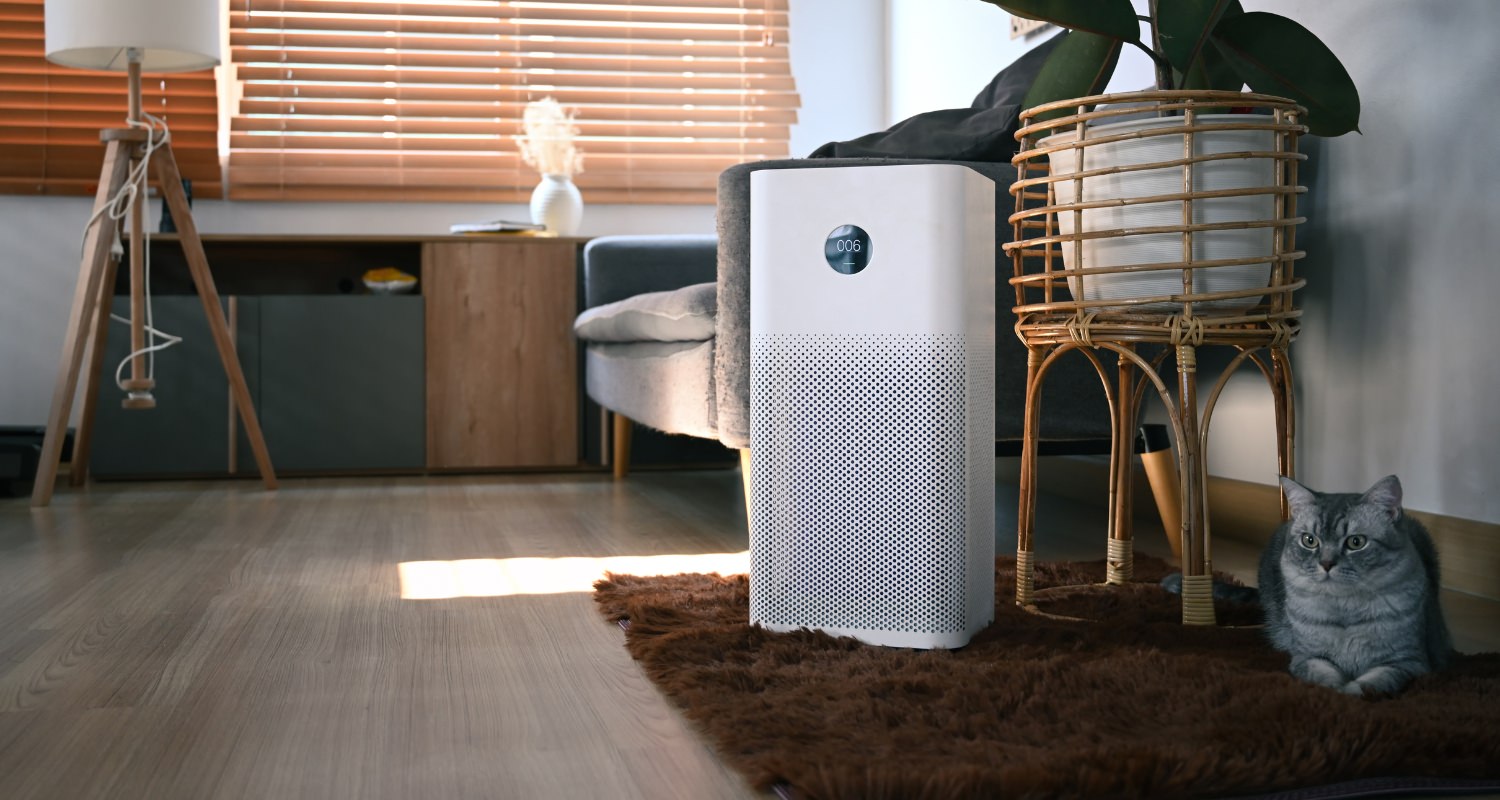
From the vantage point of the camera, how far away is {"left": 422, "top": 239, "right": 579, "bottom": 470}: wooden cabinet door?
343 centimetres

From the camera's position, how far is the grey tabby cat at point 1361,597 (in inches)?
45.0

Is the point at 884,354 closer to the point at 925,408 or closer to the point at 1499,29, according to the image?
the point at 925,408

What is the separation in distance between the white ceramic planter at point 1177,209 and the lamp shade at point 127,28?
213 centimetres

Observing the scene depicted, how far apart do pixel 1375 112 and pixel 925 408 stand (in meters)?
0.92

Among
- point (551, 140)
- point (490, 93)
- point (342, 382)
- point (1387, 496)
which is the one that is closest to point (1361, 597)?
point (1387, 496)

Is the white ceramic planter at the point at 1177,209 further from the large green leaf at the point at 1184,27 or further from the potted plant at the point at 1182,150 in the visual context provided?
the large green leaf at the point at 1184,27

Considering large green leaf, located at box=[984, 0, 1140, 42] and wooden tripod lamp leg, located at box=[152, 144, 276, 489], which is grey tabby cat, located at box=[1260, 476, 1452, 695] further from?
wooden tripod lamp leg, located at box=[152, 144, 276, 489]

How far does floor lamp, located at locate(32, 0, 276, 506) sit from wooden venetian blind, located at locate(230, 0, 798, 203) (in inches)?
27.8

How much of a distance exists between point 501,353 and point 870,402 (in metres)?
2.24

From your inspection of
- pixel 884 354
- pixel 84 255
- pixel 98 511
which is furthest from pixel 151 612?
pixel 84 255

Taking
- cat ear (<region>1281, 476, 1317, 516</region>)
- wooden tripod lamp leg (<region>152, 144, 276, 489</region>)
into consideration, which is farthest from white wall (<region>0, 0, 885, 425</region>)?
cat ear (<region>1281, 476, 1317, 516</region>)

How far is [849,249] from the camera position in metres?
1.34

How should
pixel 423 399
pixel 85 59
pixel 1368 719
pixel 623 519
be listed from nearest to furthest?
1. pixel 1368 719
2. pixel 623 519
3. pixel 85 59
4. pixel 423 399

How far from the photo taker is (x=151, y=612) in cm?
160
